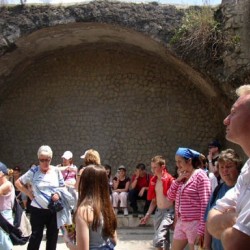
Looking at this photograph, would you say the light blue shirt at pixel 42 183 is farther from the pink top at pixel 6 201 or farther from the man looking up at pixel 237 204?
the man looking up at pixel 237 204

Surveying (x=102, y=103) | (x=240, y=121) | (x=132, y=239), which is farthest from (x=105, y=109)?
(x=240, y=121)

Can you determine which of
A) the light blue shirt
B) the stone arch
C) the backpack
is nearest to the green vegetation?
the stone arch

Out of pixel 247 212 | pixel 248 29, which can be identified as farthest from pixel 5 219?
pixel 248 29

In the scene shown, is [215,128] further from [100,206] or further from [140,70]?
[100,206]

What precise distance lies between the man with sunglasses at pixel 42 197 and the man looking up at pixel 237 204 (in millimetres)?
4149

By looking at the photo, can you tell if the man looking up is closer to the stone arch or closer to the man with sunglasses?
the man with sunglasses

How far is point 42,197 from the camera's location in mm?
5910

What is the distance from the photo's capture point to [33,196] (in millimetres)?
6023

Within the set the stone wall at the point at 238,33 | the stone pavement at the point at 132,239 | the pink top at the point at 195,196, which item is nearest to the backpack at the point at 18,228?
the pink top at the point at 195,196

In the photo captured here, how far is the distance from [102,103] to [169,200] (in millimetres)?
7951

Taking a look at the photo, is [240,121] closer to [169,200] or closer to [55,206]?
[169,200]

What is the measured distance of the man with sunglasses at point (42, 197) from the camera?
5.92 metres

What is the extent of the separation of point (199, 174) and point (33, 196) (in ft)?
7.38

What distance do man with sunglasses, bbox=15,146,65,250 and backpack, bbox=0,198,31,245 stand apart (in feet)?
1.32
